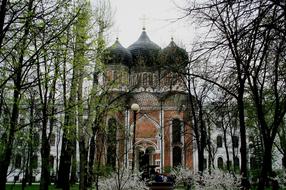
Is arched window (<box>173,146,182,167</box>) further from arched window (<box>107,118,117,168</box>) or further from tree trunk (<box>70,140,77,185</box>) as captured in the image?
arched window (<box>107,118,117,168</box>)

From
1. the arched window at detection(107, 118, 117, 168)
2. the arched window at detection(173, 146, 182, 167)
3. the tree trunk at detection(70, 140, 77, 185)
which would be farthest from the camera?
the arched window at detection(173, 146, 182, 167)

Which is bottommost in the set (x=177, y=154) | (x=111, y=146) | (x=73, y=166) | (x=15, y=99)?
(x=73, y=166)

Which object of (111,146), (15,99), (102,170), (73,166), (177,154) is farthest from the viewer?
(177,154)

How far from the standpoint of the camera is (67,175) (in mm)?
19531

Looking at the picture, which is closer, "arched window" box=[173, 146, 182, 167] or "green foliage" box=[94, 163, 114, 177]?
"green foliage" box=[94, 163, 114, 177]

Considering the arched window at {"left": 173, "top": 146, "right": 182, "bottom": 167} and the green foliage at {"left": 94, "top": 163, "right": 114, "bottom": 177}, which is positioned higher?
the arched window at {"left": 173, "top": 146, "right": 182, "bottom": 167}

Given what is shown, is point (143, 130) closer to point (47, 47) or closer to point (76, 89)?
point (76, 89)

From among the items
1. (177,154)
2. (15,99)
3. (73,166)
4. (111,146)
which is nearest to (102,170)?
(15,99)

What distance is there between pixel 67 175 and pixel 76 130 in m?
4.72

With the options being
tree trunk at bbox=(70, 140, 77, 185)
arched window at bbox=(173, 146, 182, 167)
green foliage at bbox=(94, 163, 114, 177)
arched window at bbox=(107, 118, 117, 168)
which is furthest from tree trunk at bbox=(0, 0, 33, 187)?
arched window at bbox=(173, 146, 182, 167)

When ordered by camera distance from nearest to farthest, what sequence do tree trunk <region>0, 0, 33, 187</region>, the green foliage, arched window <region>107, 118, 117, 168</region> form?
tree trunk <region>0, 0, 33, 187</region>, the green foliage, arched window <region>107, 118, 117, 168</region>

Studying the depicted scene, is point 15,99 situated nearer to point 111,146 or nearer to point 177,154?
point 111,146

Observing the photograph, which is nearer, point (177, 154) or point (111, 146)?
point (111, 146)

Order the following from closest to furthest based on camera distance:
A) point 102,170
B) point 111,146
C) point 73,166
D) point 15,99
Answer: point 15,99 < point 102,170 < point 111,146 < point 73,166
